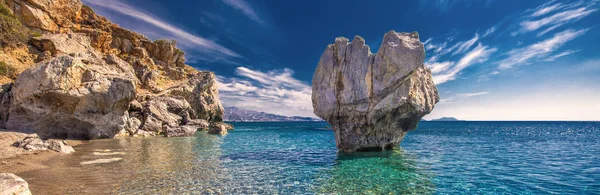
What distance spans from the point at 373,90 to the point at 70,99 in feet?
104

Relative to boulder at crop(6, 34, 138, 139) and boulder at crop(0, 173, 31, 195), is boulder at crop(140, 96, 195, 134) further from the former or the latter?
boulder at crop(0, 173, 31, 195)

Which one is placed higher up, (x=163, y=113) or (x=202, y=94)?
(x=202, y=94)

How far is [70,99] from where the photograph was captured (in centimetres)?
2759

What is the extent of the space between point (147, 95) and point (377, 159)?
55071 millimetres

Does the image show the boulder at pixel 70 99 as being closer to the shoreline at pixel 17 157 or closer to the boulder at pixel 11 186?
the shoreline at pixel 17 157

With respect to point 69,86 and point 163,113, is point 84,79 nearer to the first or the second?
point 69,86

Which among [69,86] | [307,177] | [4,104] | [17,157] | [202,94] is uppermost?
[202,94]

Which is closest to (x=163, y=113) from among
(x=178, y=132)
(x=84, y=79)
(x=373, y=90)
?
(x=178, y=132)

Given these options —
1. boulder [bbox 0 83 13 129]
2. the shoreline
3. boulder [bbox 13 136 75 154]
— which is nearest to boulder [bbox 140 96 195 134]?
boulder [bbox 0 83 13 129]

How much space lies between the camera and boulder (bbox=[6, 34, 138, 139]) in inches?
1033

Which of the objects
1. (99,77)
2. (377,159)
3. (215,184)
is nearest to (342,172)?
(377,159)

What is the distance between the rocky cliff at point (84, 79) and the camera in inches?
1059

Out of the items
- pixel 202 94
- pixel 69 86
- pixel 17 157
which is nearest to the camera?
pixel 17 157

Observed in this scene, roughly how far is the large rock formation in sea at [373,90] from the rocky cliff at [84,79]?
2598cm
